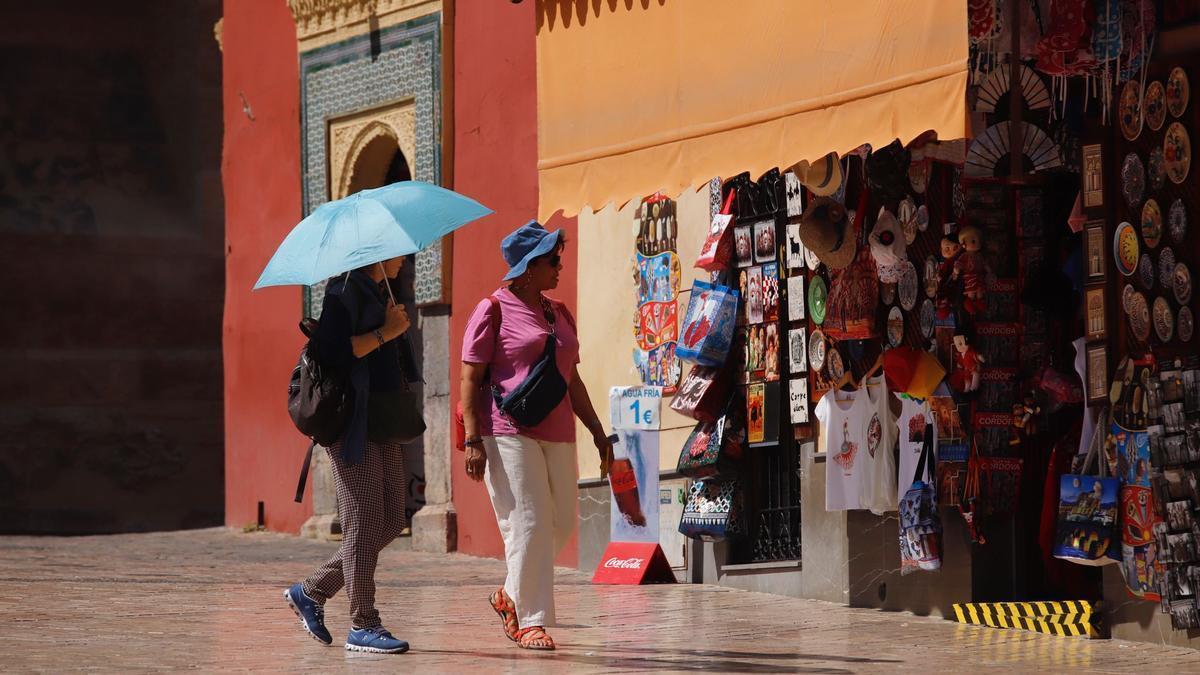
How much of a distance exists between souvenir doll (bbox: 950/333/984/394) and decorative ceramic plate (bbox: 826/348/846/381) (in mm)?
846

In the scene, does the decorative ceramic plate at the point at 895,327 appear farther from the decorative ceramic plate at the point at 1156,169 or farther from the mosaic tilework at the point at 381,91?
the mosaic tilework at the point at 381,91

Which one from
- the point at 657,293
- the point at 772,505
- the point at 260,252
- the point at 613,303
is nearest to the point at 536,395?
the point at 772,505

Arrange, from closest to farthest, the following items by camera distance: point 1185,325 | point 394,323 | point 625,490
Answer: point 394,323, point 1185,325, point 625,490

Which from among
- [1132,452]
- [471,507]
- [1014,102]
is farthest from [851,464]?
[471,507]

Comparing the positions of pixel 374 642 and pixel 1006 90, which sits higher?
pixel 1006 90

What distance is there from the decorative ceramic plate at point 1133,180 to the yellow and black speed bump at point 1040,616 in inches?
69.8

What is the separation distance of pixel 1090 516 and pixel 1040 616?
2.27 feet

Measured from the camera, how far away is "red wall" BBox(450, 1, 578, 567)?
12938 mm

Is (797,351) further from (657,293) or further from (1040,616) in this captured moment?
(1040,616)

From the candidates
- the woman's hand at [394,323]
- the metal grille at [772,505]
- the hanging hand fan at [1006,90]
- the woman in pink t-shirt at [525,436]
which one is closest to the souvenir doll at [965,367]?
the hanging hand fan at [1006,90]

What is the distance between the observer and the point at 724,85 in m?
8.53

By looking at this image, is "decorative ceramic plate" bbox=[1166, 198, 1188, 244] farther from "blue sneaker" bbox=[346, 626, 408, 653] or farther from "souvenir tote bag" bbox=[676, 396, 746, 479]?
"blue sneaker" bbox=[346, 626, 408, 653]

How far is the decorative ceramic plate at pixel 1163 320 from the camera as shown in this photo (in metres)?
8.28

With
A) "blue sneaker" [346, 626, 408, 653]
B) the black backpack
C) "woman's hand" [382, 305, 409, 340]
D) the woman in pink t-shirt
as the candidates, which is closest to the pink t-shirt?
the woman in pink t-shirt
